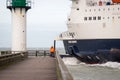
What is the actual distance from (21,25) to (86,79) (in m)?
9.72

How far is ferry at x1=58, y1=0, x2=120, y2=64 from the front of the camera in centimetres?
3400

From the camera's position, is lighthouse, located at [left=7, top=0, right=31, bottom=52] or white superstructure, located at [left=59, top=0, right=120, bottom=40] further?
white superstructure, located at [left=59, top=0, right=120, bottom=40]

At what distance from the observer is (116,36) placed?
33969 millimetres

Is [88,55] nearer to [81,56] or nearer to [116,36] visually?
[81,56]

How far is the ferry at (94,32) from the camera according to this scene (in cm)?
3400

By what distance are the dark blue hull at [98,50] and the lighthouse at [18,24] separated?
22.8 ft

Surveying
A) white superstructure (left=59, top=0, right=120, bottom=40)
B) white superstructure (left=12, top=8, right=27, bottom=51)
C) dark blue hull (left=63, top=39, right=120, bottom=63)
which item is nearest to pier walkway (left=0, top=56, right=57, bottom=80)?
white superstructure (left=12, top=8, right=27, bottom=51)

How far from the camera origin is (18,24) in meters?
30.4

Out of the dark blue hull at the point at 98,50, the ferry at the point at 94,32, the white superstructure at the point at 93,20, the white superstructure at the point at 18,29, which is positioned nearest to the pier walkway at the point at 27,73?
the white superstructure at the point at 18,29

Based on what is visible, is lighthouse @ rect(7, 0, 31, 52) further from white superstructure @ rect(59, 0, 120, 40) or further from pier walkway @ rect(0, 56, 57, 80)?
pier walkway @ rect(0, 56, 57, 80)

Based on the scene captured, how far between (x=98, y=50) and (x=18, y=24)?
28.9 feet

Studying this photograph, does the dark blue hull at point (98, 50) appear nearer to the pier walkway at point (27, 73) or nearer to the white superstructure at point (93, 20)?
the white superstructure at point (93, 20)

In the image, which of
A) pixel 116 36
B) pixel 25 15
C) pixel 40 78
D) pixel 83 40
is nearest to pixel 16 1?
pixel 25 15

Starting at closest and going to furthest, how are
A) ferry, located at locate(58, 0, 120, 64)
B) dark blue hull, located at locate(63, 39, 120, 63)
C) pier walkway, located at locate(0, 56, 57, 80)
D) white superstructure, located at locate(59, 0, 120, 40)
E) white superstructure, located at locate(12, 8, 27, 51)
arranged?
pier walkway, located at locate(0, 56, 57, 80)
white superstructure, located at locate(12, 8, 27, 51)
dark blue hull, located at locate(63, 39, 120, 63)
ferry, located at locate(58, 0, 120, 64)
white superstructure, located at locate(59, 0, 120, 40)
